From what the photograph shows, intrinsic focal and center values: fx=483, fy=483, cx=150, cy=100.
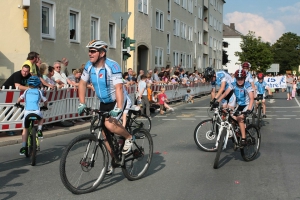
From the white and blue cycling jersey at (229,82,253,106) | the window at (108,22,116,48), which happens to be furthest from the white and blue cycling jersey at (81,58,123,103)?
the window at (108,22,116,48)

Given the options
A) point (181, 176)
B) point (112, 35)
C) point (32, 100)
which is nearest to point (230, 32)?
point (112, 35)

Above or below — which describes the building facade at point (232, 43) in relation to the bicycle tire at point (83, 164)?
above

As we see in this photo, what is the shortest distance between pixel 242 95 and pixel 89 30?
16880 millimetres

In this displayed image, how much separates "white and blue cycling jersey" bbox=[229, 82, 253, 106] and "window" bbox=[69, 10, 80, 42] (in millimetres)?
15204

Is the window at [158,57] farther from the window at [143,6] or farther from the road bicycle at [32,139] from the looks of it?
the road bicycle at [32,139]

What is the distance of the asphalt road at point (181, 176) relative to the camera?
247 inches

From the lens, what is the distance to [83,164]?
6.20 metres

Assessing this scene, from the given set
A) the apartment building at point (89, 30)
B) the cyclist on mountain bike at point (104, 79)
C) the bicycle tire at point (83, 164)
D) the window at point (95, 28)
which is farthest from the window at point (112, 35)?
the bicycle tire at point (83, 164)

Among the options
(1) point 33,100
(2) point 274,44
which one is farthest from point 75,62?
(2) point 274,44

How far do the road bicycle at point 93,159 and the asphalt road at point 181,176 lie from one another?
6.2 inches

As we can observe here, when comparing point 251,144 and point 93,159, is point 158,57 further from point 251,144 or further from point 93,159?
point 93,159

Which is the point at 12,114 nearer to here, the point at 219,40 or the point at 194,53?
the point at 194,53

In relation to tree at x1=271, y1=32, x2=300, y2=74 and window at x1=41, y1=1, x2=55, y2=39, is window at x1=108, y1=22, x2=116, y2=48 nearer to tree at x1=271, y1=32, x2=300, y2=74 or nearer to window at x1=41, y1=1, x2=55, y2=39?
window at x1=41, y1=1, x2=55, y2=39

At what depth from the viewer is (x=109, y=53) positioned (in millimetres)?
28016
